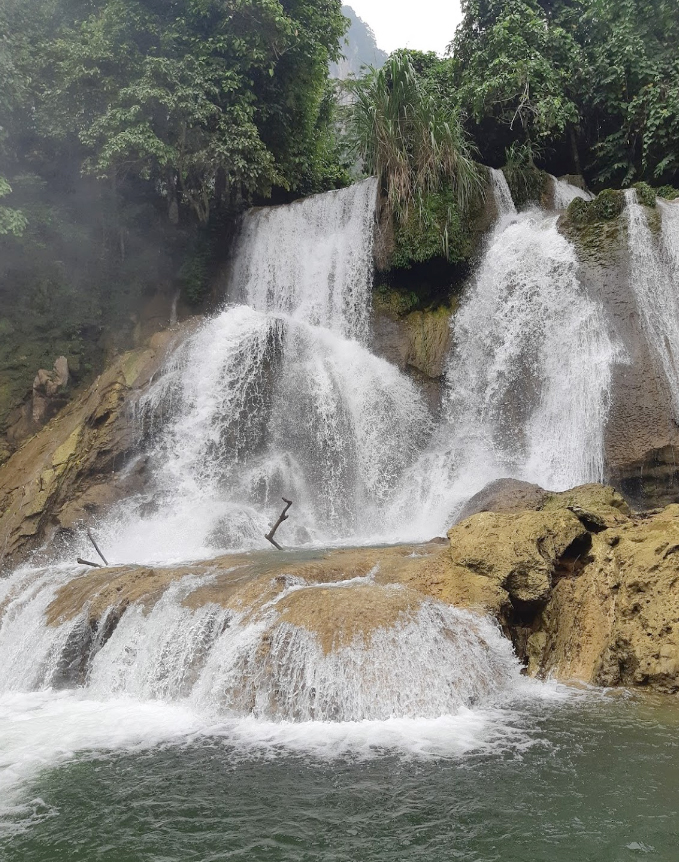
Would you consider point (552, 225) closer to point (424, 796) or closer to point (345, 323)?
point (345, 323)

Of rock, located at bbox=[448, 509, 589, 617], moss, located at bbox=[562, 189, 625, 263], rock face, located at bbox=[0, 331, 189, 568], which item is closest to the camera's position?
rock, located at bbox=[448, 509, 589, 617]

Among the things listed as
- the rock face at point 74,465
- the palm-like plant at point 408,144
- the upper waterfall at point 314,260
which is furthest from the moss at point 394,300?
the rock face at point 74,465

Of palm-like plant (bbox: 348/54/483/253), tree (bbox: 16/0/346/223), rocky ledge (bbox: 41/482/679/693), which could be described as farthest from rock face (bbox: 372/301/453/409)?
rocky ledge (bbox: 41/482/679/693)

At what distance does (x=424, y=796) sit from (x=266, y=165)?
15.5 metres

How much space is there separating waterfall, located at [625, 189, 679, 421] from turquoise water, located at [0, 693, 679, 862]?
6.61 meters

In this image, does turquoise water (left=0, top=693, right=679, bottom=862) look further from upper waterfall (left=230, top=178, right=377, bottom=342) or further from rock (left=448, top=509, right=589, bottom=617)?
upper waterfall (left=230, top=178, right=377, bottom=342)

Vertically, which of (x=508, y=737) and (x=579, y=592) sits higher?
(x=579, y=592)

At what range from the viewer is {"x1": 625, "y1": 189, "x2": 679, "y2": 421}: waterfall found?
10180 mm

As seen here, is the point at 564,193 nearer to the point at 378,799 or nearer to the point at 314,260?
the point at 314,260

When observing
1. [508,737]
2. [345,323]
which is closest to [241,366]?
[345,323]

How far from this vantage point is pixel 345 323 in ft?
48.8

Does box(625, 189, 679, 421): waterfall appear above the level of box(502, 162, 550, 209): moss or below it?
below

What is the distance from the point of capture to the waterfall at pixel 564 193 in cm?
1567

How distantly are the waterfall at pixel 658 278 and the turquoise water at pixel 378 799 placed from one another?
6.61 m
